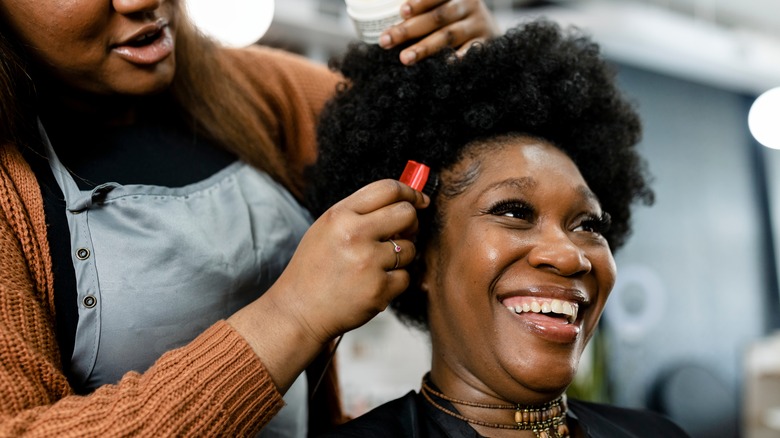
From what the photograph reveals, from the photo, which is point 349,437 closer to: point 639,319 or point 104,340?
point 104,340

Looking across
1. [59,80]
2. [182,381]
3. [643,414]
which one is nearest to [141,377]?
[182,381]

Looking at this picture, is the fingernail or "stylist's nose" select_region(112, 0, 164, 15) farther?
the fingernail

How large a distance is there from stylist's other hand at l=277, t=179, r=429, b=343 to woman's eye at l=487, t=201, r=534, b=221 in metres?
0.25

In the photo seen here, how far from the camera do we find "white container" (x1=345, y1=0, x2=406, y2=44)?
55.3 inches

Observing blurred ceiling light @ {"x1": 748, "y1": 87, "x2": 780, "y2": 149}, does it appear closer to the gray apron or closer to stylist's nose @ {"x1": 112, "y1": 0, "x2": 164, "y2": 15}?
the gray apron

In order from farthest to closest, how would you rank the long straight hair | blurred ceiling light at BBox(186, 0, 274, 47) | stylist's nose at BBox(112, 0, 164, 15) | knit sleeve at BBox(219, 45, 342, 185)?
1. blurred ceiling light at BBox(186, 0, 274, 47)
2. knit sleeve at BBox(219, 45, 342, 185)
3. the long straight hair
4. stylist's nose at BBox(112, 0, 164, 15)

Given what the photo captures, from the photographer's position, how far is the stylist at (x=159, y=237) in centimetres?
105

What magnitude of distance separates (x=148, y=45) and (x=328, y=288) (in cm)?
58

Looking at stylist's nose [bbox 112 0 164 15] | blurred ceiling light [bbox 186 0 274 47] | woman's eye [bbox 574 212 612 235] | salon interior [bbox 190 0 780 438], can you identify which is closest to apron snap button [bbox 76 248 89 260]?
stylist's nose [bbox 112 0 164 15]

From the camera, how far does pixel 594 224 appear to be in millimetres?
1447

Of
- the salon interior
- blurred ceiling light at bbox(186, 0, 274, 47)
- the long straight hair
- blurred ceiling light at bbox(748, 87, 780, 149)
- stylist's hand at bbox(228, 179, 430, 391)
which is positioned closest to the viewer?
stylist's hand at bbox(228, 179, 430, 391)

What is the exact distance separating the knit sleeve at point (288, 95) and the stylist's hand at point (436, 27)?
35 centimetres

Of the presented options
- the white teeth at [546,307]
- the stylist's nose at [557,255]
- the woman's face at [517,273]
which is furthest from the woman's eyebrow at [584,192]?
the white teeth at [546,307]

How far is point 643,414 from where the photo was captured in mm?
1684
